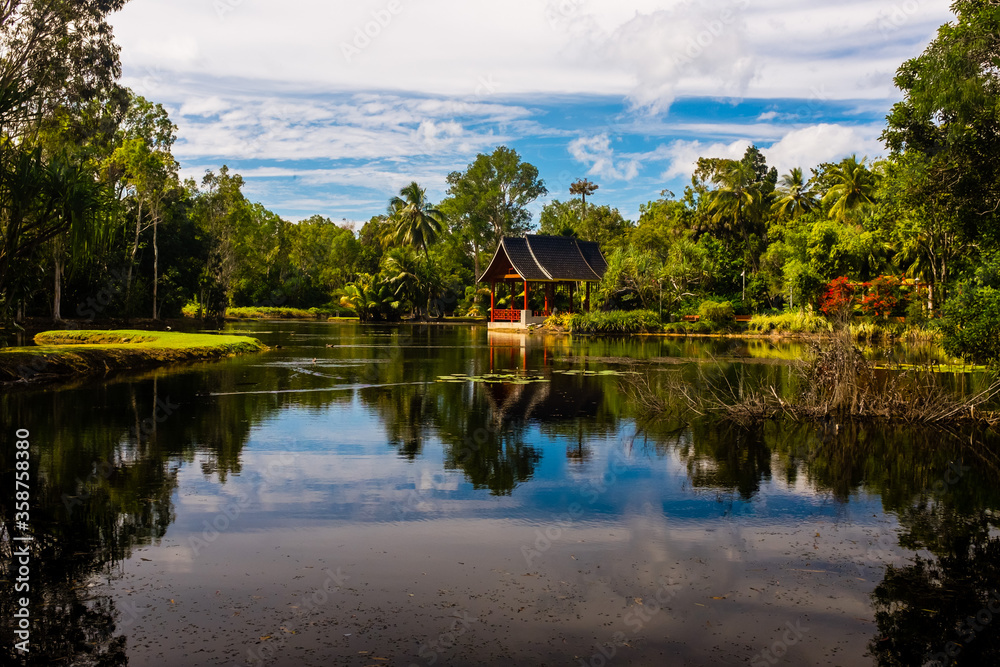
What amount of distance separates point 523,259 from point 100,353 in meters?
35.4

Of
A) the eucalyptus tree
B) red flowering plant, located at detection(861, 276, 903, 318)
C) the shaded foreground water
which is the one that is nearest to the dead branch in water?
the shaded foreground water

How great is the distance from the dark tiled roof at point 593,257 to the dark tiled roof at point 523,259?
4312 millimetres

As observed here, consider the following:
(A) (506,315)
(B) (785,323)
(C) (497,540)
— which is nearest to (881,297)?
(B) (785,323)

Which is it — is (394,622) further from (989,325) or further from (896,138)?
(896,138)

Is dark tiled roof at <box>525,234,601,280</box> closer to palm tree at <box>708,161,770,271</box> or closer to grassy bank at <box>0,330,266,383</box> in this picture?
palm tree at <box>708,161,770,271</box>

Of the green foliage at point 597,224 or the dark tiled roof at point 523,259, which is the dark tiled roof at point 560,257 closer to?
the dark tiled roof at point 523,259

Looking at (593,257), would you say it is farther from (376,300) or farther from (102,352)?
(102,352)

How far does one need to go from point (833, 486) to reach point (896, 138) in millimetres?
10713

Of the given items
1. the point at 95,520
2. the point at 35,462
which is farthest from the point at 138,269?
the point at 95,520

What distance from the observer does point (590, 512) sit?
8.59m

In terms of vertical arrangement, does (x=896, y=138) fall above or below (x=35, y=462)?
above

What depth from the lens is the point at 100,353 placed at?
22.7 meters

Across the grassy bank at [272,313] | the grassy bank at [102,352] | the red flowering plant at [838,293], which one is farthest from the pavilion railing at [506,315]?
the grassy bank at [272,313]

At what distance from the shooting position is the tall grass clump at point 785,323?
4156cm
